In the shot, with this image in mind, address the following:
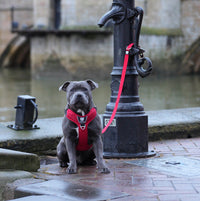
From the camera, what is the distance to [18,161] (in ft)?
14.1

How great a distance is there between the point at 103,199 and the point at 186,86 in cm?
1601

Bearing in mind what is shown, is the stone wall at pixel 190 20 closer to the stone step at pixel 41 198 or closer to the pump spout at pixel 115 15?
the pump spout at pixel 115 15

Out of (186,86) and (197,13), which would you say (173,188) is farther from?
(197,13)

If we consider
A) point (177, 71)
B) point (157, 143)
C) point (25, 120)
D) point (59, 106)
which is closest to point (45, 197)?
point (25, 120)

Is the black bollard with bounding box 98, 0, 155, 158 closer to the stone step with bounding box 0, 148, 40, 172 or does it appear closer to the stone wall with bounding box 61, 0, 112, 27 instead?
the stone step with bounding box 0, 148, 40, 172

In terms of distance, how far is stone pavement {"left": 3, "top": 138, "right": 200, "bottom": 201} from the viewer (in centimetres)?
354

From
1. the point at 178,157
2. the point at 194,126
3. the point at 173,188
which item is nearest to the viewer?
the point at 173,188

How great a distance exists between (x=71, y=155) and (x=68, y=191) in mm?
787

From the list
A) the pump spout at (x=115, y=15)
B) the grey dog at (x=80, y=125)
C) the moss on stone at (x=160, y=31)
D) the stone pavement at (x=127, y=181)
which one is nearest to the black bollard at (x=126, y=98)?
the pump spout at (x=115, y=15)

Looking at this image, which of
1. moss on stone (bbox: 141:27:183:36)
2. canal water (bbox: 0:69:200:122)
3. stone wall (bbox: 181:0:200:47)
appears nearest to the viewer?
canal water (bbox: 0:69:200:122)

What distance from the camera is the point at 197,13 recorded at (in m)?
24.8

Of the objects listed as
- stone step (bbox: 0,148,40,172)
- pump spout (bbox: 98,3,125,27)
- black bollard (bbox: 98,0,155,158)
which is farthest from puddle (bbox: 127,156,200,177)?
pump spout (bbox: 98,3,125,27)

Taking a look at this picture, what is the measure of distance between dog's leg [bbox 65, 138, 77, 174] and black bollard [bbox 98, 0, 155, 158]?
66cm

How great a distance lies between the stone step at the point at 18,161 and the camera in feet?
13.9
